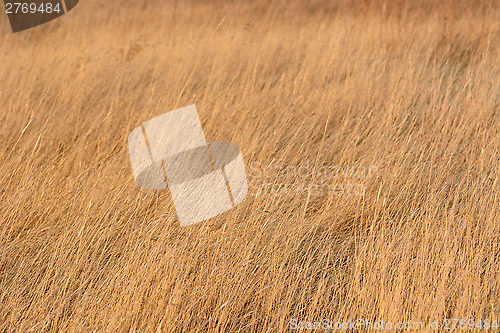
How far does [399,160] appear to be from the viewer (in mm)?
2781

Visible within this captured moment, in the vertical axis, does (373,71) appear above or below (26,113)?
below

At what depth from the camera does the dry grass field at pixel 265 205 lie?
192cm

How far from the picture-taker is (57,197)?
2.55m

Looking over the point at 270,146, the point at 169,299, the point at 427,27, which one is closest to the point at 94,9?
the point at 427,27

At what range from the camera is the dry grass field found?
6.30ft

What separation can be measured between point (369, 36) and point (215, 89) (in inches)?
80.5

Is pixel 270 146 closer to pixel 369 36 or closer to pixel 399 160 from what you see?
pixel 399 160

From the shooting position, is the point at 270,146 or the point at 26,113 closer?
the point at 270,146

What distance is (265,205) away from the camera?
2.51 m

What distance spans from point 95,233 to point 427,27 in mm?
4676

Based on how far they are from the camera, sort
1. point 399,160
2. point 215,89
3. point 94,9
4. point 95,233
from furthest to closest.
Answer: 1. point 94,9
2. point 215,89
3. point 399,160
4. point 95,233

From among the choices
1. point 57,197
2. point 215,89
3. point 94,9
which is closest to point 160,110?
point 215,89

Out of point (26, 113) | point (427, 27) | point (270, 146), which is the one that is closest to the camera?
point (270, 146)

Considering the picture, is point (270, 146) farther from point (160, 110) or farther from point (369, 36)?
point (369, 36)
